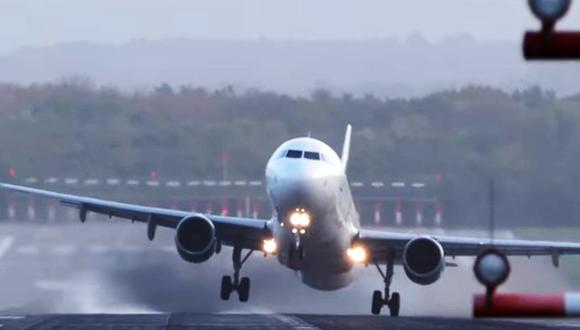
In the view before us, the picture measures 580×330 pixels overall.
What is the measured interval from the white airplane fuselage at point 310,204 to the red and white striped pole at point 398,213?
26.2 ft

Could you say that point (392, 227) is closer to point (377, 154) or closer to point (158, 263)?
Answer: point (377, 154)

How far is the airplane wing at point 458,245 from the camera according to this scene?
34.7 metres

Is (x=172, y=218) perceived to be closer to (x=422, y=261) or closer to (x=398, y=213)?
(x=422, y=261)

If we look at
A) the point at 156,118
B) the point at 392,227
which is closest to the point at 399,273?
the point at 392,227

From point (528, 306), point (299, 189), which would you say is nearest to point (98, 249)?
point (299, 189)

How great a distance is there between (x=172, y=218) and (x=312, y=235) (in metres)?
6.40

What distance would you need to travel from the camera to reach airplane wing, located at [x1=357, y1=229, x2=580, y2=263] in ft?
114

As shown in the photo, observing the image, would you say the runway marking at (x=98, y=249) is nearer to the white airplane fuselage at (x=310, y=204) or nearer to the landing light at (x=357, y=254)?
the landing light at (x=357, y=254)

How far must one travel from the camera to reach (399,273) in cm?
4153

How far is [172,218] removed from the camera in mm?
36000

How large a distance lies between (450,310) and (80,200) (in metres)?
10.7

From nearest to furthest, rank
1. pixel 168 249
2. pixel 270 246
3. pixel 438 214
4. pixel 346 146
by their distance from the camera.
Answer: pixel 270 246 < pixel 438 214 < pixel 346 146 < pixel 168 249

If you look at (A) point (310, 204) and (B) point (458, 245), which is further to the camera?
Answer: (B) point (458, 245)

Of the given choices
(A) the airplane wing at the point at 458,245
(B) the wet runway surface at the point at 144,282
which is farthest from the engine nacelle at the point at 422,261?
(B) the wet runway surface at the point at 144,282
